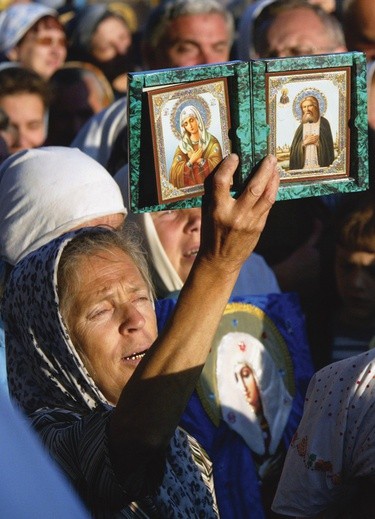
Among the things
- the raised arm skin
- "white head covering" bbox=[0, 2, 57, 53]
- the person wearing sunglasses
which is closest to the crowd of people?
the raised arm skin

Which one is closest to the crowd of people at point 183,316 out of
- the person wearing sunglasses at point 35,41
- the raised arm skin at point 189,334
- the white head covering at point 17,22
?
the raised arm skin at point 189,334

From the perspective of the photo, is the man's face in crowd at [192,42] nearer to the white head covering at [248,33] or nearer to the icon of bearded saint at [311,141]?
the white head covering at [248,33]

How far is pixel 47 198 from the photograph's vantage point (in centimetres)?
389

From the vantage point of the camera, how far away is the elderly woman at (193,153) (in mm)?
2611

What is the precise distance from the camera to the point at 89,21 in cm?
839

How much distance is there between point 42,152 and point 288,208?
1492 mm

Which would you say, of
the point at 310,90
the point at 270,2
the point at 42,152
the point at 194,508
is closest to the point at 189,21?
the point at 270,2

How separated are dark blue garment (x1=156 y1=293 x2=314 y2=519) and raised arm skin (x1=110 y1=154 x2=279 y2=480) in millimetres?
1239

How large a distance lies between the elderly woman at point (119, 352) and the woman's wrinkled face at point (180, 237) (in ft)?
3.73

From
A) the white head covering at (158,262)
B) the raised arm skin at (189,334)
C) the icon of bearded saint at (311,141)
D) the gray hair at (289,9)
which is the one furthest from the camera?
the gray hair at (289,9)

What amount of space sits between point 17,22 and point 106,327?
5.42 metres

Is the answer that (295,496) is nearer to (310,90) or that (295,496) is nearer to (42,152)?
(310,90)

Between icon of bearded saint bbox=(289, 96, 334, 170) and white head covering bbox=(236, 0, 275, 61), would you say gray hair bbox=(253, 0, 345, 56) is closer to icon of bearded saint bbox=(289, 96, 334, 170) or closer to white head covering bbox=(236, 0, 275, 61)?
white head covering bbox=(236, 0, 275, 61)

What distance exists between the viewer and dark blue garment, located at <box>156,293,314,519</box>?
3.56 m
